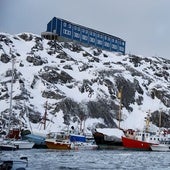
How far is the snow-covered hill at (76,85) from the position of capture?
131875 mm

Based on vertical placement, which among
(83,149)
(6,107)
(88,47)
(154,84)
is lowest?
(83,149)

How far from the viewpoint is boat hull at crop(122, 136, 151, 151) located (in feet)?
357

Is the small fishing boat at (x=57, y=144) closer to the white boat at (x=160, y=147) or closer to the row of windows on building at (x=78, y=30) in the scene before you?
the white boat at (x=160, y=147)

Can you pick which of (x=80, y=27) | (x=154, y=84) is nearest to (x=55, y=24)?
(x=80, y=27)

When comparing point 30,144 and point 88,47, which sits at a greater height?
point 88,47

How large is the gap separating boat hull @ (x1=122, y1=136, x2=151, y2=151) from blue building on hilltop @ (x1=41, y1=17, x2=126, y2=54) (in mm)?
78479

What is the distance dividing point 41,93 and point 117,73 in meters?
34.1

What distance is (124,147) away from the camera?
110m

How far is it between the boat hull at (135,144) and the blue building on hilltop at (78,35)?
78.5 m

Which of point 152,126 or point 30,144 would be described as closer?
point 30,144

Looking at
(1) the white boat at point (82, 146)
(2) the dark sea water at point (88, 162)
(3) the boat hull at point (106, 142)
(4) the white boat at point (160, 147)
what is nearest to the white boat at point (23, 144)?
(1) the white boat at point (82, 146)

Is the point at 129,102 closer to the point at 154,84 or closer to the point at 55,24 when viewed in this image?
the point at 154,84

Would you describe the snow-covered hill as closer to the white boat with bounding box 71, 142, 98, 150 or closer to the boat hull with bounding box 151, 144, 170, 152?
the white boat with bounding box 71, 142, 98, 150

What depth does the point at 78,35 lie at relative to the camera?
18588 centimetres
